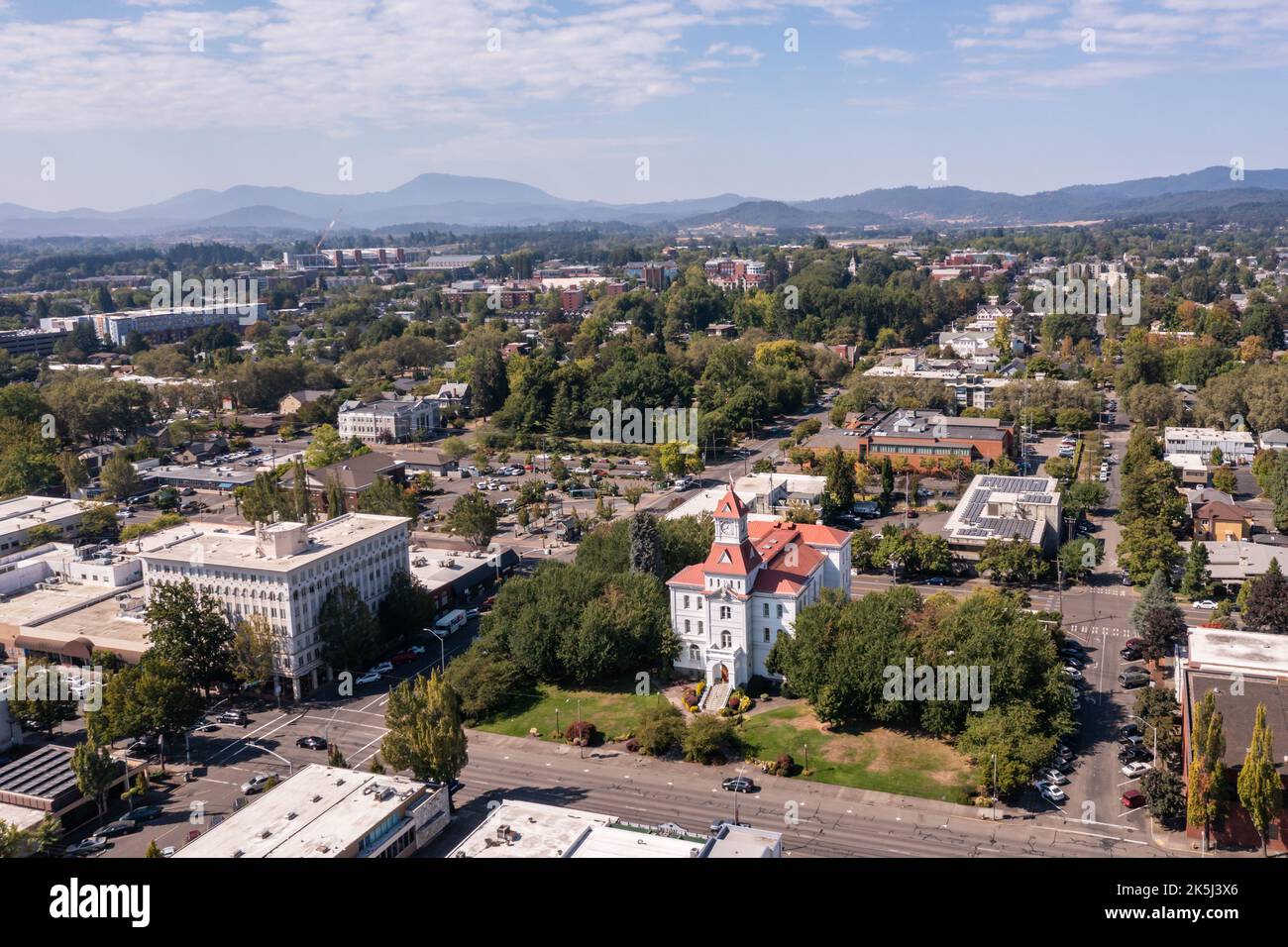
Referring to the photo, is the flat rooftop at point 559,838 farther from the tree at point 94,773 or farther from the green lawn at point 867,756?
the tree at point 94,773

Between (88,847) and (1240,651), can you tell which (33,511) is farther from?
(1240,651)

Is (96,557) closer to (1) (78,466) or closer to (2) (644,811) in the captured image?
(1) (78,466)

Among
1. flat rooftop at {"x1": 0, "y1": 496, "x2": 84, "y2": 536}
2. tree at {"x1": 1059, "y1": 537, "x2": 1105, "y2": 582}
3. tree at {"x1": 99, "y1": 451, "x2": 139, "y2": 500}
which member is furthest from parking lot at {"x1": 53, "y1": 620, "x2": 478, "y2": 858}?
tree at {"x1": 99, "y1": 451, "x2": 139, "y2": 500}

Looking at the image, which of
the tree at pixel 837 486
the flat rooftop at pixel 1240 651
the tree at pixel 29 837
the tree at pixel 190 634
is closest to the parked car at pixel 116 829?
the tree at pixel 29 837

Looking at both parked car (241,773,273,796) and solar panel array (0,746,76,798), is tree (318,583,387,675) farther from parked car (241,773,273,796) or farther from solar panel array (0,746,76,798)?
solar panel array (0,746,76,798)

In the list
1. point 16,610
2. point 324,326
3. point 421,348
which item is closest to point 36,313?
point 324,326

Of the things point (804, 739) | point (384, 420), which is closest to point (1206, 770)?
point (804, 739)
